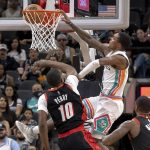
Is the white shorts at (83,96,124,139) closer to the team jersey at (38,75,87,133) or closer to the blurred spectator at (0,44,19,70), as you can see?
the team jersey at (38,75,87,133)

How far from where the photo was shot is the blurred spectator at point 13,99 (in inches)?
593

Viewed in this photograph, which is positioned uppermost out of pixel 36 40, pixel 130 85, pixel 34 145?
pixel 36 40

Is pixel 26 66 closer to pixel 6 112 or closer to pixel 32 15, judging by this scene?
pixel 6 112

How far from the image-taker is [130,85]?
1364 cm

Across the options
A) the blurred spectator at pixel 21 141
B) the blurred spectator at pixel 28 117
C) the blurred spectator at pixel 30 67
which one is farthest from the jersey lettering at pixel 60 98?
the blurred spectator at pixel 30 67

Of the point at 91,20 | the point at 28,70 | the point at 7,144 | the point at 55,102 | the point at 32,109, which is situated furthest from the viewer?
the point at 28,70

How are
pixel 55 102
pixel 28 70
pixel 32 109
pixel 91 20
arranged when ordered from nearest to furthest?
1. pixel 55 102
2. pixel 91 20
3. pixel 32 109
4. pixel 28 70

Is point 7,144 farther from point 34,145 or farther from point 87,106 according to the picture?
point 87,106

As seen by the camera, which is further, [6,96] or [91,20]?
[6,96]

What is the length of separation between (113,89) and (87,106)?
0.43 metres

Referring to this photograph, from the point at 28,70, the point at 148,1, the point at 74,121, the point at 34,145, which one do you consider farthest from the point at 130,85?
the point at 148,1

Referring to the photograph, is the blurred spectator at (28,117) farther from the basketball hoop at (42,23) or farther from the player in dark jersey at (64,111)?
the player in dark jersey at (64,111)

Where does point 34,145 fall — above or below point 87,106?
below

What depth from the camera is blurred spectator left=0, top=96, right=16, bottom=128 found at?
14.5 metres
